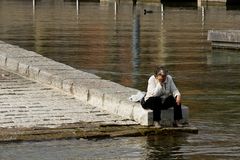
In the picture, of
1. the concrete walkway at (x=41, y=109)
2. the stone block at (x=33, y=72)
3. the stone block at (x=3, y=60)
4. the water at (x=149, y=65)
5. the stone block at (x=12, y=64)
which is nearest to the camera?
the water at (x=149, y=65)

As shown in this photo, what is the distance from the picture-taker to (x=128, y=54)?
2747 cm

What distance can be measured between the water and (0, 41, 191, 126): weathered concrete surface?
38.2 inches

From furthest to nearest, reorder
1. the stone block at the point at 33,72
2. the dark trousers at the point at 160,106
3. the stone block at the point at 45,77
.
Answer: the stone block at the point at 33,72
the stone block at the point at 45,77
the dark trousers at the point at 160,106

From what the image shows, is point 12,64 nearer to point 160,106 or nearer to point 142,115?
point 142,115

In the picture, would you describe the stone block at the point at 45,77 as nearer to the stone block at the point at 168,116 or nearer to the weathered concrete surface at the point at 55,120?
the weathered concrete surface at the point at 55,120

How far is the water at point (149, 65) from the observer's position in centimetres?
1200

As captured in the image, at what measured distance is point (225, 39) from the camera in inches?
1153

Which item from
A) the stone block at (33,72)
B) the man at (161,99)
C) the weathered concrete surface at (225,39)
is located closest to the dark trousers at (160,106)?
the man at (161,99)

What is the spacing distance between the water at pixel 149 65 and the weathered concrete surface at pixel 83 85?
0.97 m

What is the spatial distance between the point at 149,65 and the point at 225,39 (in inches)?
239

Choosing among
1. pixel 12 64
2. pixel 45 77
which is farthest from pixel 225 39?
pixel 45 77

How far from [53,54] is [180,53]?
3806mm

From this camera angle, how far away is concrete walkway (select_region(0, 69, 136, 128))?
1382cm

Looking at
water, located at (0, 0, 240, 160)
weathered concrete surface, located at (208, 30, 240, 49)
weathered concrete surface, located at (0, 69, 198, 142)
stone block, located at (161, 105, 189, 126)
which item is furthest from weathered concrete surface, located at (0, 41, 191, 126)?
weathered concrete surface, located at (208, 30, 240, 49)
